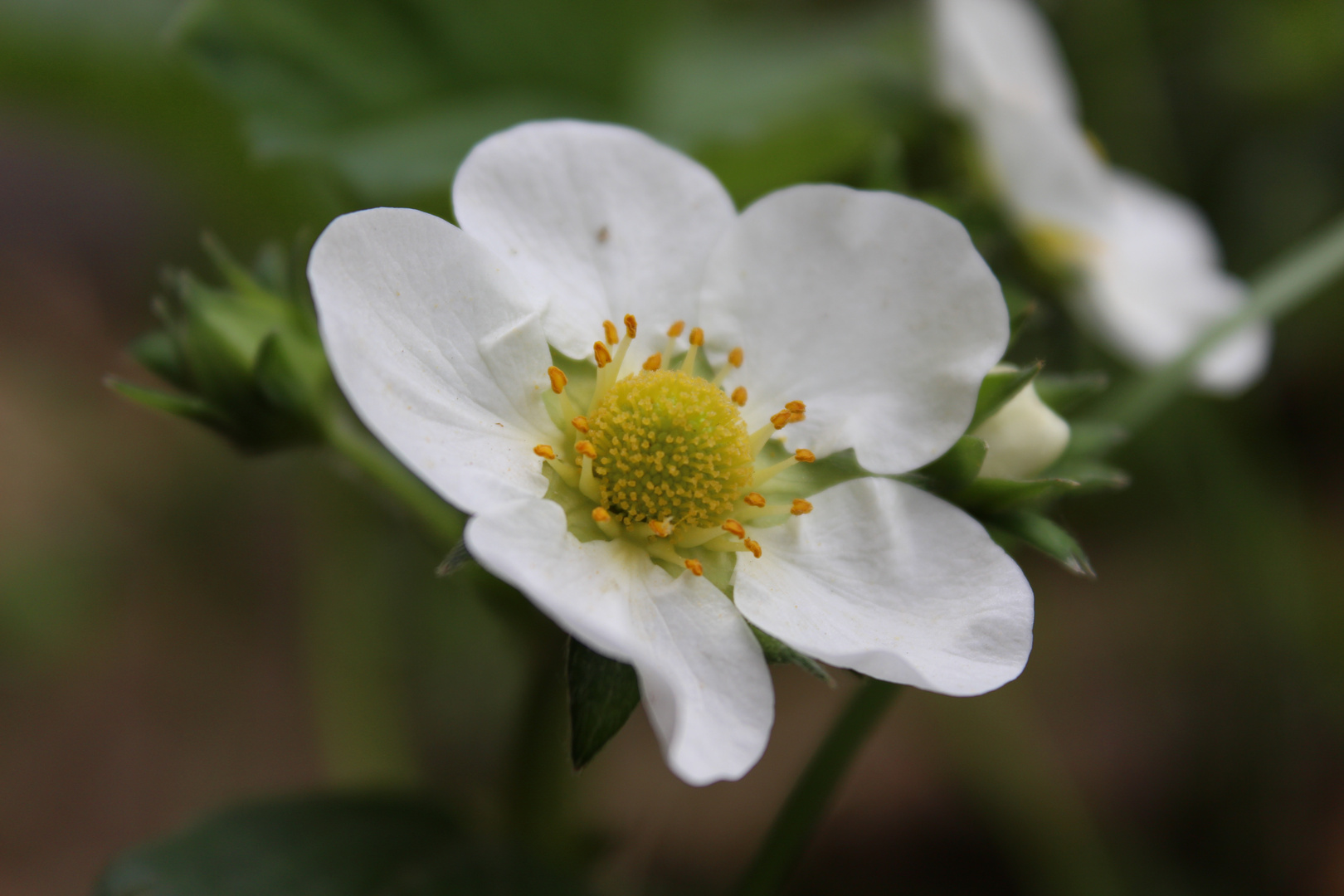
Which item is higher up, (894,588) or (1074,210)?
(1074,210)

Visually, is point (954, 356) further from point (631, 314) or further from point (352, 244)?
point (352, 244)

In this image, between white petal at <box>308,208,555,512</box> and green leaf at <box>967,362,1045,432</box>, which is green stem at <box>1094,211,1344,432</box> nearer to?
green leaf at <box>967,362,1045,432</box>

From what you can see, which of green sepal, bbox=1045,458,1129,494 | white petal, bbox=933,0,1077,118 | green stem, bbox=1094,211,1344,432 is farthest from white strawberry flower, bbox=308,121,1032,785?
white petal, bbox=933,0,1077,118

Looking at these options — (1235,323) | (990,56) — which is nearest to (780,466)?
(1235,323)

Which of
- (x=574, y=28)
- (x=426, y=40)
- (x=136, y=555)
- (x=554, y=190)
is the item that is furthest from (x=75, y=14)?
(x=554, y=190)

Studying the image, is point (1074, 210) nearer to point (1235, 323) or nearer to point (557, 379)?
point (1235, 323)

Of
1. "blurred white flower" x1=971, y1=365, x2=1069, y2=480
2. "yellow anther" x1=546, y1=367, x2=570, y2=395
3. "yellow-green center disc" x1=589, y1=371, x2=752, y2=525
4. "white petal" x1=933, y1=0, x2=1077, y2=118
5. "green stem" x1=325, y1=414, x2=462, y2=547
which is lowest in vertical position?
"green stem" x1=325, y1=414, x2=462, y2=547

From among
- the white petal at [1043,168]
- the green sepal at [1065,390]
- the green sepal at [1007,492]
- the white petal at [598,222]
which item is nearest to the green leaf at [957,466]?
the green sepal at [1007,492]
